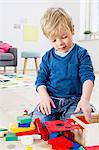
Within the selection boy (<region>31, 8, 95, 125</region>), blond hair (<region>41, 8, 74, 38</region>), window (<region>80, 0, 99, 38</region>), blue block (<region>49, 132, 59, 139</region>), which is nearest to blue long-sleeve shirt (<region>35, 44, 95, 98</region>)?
boy (<region>31, 8, 95, 125</region>)

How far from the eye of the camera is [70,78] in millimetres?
1015

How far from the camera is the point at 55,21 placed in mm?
958

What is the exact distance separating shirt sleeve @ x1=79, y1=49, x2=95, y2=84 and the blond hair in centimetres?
10

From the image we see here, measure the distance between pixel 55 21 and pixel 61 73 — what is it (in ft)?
0.63

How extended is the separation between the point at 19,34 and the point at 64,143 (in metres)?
3.93

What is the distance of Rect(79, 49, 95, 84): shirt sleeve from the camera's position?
0.97 meters

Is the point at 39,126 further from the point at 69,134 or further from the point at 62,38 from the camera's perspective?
the point at 62,38

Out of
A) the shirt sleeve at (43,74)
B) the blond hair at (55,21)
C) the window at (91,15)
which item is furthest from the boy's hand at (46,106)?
the window at (91,15)

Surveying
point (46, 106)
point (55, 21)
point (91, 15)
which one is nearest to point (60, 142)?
point (46, 106)

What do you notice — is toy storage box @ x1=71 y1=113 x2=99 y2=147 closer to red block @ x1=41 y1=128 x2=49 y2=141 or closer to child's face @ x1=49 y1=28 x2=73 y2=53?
red block @ x1=41 y1=128 x2=49 y2=141

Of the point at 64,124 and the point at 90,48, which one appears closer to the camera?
the point at 64,124

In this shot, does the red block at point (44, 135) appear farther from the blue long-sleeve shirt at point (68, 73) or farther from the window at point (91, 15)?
the window at point (91, 15)

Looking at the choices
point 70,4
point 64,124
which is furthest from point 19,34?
point 64,124

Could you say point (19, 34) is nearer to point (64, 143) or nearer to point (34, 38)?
point (34, 38)
